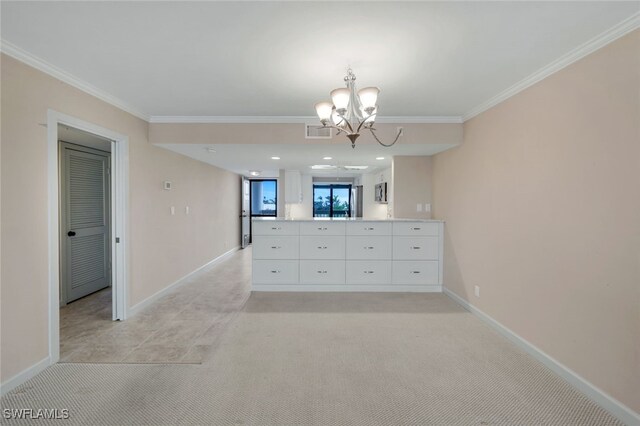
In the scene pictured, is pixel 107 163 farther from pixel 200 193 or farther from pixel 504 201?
pixel 504 201

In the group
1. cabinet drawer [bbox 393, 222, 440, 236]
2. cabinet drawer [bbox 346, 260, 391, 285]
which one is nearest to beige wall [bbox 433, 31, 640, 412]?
cabinet drawer [bbox 393, 222, 440, 236]

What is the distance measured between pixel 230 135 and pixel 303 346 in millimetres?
2715

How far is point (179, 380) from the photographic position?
2.24m

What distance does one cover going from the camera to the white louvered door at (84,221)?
394 cm

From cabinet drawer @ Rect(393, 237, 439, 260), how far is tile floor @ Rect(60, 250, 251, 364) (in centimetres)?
234

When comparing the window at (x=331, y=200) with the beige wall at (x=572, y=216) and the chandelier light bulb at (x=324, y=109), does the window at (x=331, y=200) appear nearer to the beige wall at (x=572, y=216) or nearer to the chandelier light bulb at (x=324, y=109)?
the beige wall at (x=572, y=216)

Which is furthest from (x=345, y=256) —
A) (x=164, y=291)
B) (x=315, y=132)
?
(x=164, y=291)

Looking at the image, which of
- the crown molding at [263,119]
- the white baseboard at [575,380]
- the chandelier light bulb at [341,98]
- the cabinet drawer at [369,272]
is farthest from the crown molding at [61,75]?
the white baseboard at [575,380]

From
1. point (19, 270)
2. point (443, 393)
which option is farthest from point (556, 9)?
point (19, 270)

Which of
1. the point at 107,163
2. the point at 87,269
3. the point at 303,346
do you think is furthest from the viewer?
the point at 107,163

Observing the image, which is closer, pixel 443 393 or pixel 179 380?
pixel 443 393

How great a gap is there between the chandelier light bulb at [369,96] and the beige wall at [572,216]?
1.47 meters

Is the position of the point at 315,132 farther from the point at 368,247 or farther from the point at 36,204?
the point at 36,204

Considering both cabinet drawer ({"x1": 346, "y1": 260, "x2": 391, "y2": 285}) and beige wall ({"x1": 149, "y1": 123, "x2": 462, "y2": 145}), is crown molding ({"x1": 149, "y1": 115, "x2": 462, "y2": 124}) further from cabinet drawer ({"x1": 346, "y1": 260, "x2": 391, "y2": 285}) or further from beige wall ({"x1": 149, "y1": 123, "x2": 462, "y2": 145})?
cabinet drawer ({"x1": 346, "y1": 260, "x2": 391, "y2": 285})
